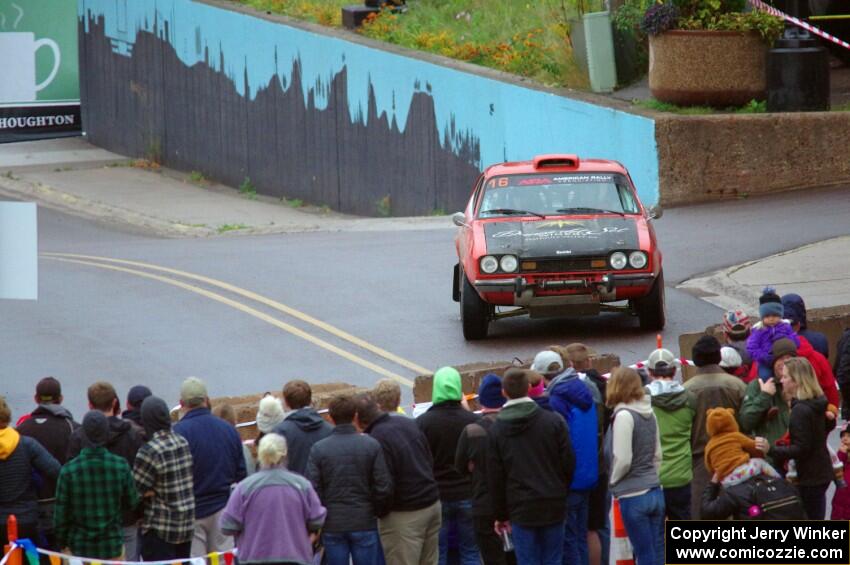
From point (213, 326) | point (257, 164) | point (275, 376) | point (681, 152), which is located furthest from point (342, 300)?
point (257, 164)

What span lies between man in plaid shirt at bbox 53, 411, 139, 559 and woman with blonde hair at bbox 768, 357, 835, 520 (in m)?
3.95

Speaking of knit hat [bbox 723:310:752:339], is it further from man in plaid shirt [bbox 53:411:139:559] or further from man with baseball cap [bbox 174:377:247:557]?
man in plaid shirt [bbox 53:411:139:559]

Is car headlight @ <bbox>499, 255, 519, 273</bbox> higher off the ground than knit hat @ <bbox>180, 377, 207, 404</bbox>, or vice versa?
knit hat @ <bbox>180, 377, 207, 404</bbox>

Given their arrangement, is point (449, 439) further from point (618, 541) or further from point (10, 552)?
point (10, 552)

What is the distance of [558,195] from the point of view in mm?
17156

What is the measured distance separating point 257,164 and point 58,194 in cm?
461

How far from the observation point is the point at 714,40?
2594 cm

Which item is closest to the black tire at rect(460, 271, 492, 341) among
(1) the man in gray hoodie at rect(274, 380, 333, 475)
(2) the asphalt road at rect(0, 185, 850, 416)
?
(2) the asphalt road at rect(0, 185, 850, 416)

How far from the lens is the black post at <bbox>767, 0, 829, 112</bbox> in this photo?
25.2 metres

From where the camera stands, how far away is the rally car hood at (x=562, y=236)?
16203mm

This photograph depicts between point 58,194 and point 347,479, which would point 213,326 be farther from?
point 58,194

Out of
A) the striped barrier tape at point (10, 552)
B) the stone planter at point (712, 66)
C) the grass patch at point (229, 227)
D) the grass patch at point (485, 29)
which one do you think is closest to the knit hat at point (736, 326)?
the striped barrier tape at point (10, 552)

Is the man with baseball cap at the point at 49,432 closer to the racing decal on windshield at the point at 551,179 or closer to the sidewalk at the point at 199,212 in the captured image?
the racing decal on windshield at the point at 551,179

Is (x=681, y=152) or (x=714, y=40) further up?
(x=714, y=40)
